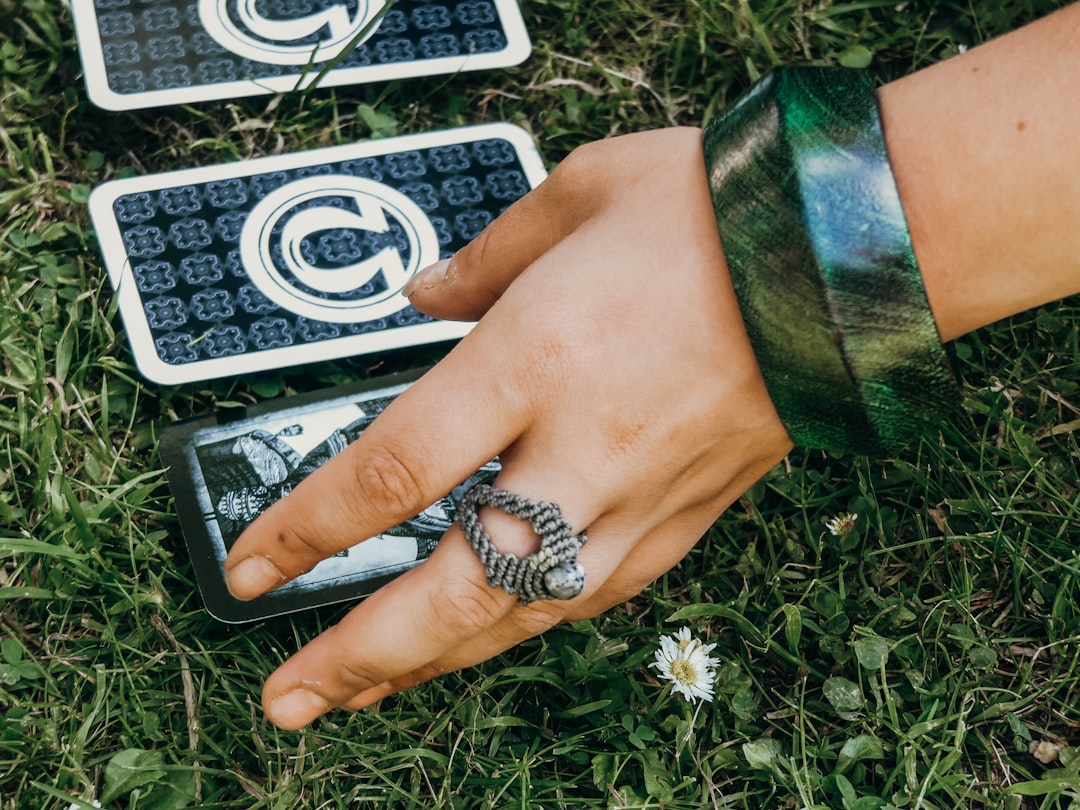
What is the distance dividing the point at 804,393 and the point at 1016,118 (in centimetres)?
34

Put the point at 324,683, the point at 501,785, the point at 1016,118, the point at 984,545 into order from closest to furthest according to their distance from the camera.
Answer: the point at 1016,118, the point at 324,683, the point at 501,785, the point at 984,545

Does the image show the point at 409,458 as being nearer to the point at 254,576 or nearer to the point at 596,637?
the point at 254,576

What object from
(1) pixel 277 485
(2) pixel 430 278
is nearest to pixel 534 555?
(2) pixel 430 278

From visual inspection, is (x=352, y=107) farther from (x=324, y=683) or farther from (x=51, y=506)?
(x=324, y=683)

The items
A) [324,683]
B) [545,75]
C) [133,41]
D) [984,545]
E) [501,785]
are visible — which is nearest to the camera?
[324,683]

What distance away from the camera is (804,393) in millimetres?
1078

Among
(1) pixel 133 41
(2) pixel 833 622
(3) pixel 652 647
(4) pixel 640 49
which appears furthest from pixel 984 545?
(1) pixel 133 41

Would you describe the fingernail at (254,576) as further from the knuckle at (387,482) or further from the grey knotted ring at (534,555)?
the grey knotted ring at (534,555)

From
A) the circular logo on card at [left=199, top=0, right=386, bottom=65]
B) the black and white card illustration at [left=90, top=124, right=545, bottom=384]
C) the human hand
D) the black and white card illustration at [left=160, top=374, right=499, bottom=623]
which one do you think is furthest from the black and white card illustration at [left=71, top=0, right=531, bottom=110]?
Result: the human hand

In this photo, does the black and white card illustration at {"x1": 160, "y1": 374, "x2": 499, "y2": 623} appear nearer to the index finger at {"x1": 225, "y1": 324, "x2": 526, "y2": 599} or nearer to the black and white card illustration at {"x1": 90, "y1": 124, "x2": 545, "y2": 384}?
the black and white card illustration at {"x1": 90, "y1": 124, "x2": 545, "y2": 384}

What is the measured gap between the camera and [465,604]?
3.63ft

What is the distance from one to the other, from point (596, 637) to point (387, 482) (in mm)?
447

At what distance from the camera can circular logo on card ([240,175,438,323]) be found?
1743mm

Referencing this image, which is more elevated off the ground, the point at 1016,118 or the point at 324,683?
the point at 1016,118
